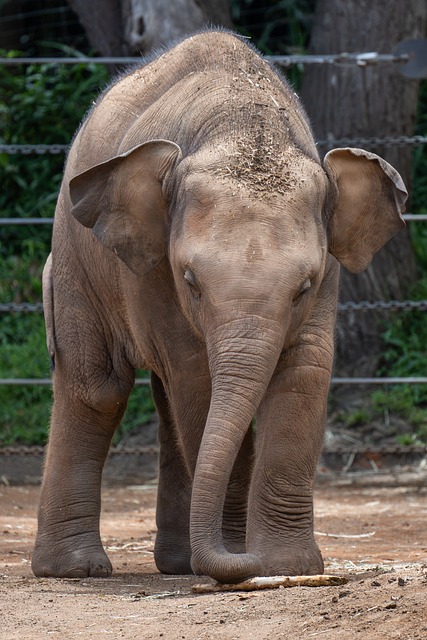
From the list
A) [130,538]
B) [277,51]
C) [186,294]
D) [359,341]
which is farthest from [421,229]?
[186,294]

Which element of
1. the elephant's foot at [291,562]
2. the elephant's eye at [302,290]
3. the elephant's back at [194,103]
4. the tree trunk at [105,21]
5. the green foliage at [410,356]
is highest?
the elephant's back at [194,103]

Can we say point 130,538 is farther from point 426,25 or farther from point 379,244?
point 426,25

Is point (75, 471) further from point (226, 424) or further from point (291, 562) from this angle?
point (226, 424)

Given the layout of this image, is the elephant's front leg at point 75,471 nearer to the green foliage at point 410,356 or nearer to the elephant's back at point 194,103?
the elephant's back at point 194,103

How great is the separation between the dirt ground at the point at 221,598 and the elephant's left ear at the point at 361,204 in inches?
44.9

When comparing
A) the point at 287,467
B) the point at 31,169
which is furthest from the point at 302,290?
the point at 31,169

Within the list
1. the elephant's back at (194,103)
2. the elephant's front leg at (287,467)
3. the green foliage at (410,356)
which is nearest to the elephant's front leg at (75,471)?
the elephant's back at (194,103)

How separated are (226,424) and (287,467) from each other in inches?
21.1

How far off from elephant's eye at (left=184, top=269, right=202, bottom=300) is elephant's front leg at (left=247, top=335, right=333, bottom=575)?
1.46 feet

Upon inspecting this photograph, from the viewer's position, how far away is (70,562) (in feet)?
18.5

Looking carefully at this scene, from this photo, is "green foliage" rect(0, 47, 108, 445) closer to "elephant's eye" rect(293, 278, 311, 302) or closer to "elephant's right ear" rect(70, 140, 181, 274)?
"elephant's right ear" rect(70, 140, 181, 274)

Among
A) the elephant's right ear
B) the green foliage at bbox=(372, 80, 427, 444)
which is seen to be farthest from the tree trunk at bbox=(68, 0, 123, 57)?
the elephant's right ear

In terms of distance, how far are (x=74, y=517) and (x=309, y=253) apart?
188cm

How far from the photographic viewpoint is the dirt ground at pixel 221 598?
3586 millimetres
